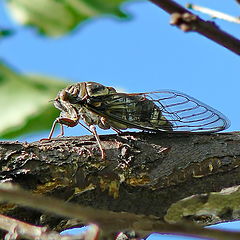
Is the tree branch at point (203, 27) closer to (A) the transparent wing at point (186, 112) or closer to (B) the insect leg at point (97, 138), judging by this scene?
(B) the insect leg at point (97, 138)

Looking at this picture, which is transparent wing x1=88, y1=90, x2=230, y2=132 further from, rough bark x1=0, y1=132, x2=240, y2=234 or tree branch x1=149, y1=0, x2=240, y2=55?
tree branch x1=149, y1=0, x2=240, y2=55

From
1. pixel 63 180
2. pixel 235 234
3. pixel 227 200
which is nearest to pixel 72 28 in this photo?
pixel 235 234

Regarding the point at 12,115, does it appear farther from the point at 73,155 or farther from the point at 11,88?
the point at 73,155

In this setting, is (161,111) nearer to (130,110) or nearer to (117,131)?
(130,110)

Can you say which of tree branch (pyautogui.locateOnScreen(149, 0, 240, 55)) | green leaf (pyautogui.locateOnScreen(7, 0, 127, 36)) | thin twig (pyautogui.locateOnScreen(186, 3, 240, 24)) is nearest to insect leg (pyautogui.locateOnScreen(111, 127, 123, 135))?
thin twig (pyautogui.locateOnScreen(186, 3, 240, 24))

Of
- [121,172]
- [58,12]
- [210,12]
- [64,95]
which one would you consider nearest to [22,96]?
[58,12]

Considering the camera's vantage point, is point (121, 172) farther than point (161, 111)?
No

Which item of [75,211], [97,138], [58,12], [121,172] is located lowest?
[75,211]
